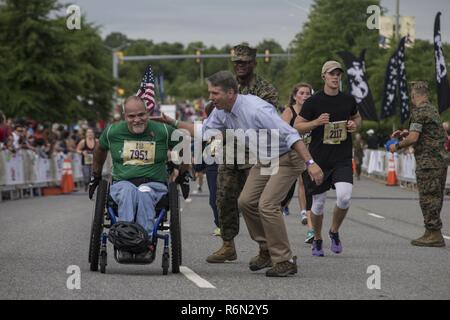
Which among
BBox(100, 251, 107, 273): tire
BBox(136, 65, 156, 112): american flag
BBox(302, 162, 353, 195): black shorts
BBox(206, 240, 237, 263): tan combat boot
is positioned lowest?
BBox(206, 240, 237, 263): tan combat boot

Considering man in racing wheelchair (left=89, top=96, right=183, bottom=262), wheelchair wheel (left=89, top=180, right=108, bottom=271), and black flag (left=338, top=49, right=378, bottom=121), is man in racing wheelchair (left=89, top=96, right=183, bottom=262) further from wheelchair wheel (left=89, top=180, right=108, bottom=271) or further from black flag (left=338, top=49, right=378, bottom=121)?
black flag (left=338, top=49, right=378, bottom=121)

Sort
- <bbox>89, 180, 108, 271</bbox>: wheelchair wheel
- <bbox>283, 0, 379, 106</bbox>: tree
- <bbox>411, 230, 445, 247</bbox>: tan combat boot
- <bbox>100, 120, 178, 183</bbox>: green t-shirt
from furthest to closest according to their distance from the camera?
<bbox>283, 0, 379, 106</bbox>: tree
<bbox>411, 230, 445, 247</bbox>: tan combat boot
<bbox>100, 120, 178, 183</bbox>: green t-shirt
<bbox>89, 180, 108, 271</bbox>: wheelchair wheel

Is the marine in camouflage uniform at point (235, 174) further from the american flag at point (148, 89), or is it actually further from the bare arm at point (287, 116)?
the bare arm at point (287, 116)

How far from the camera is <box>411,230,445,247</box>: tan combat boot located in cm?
1407

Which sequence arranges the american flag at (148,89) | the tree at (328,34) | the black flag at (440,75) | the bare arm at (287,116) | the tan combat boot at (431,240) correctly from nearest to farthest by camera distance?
the american flag at (148,89), the tan combat boot at (431,240), the bare arm at (287,116), the black flag at (440,75), the tree at (328,34)

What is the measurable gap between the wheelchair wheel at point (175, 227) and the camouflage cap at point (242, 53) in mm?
1670

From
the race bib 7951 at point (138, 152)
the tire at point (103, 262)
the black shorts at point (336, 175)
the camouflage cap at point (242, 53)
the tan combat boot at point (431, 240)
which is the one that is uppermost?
the camouflage cap at point (242, 53)

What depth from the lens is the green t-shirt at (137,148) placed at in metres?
10.6

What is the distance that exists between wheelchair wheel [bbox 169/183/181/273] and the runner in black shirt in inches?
87.8

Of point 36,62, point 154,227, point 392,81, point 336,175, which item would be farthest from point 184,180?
point 36,62

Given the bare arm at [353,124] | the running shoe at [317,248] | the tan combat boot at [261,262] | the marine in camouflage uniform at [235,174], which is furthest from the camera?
the running shoe at [317,248]

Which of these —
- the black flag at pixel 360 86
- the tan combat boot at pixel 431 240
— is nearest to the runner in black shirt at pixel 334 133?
the tan combat boot at pixel 431 240

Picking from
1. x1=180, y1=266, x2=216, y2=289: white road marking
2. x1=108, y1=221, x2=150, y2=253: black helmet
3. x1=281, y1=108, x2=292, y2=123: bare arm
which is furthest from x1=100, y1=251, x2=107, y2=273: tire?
x1=281, y1=108, x2=292, y2=123: bare arm

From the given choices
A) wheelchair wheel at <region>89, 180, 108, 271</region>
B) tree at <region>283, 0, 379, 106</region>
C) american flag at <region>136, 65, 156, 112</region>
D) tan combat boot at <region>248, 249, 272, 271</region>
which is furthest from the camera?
tree at <region>283, 0, 379, 106</region>
